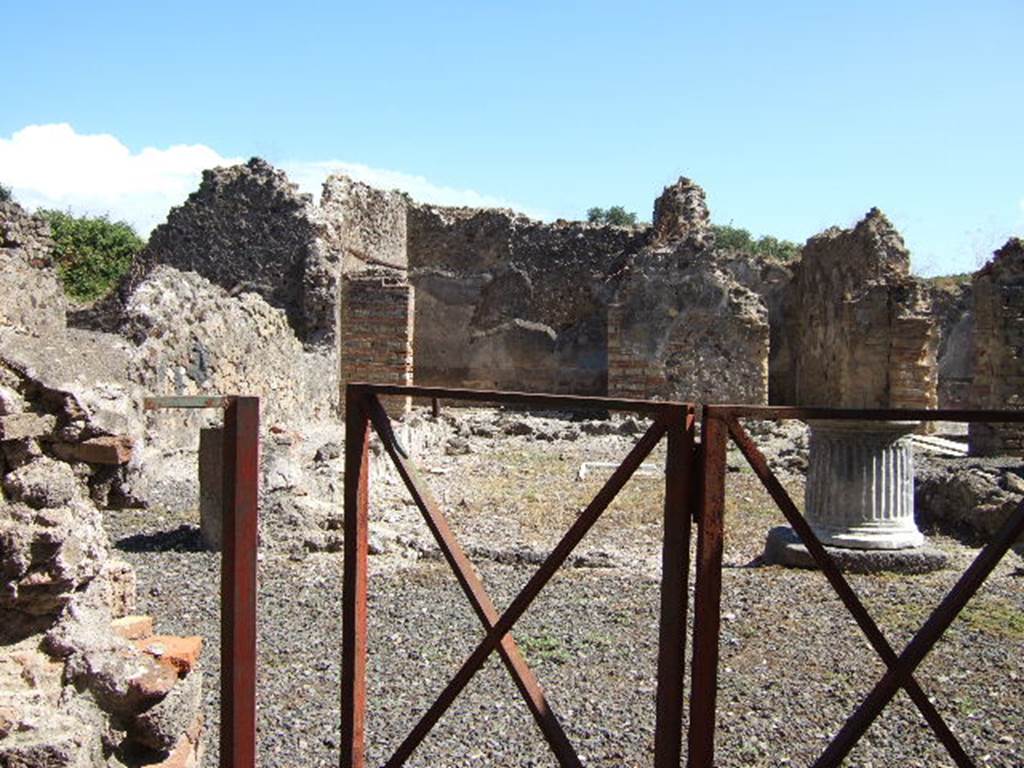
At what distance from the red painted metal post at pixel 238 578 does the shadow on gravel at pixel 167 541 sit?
14.2 ft

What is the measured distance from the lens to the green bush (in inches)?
Result: 931

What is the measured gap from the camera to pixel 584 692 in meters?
4.22

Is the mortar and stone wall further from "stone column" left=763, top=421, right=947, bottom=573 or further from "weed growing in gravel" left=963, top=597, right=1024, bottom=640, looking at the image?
"stone column" left=763, top=421, right=947, bottom=573

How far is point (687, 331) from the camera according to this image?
15.4 metres

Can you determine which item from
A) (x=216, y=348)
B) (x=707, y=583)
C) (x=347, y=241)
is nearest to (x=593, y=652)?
(x=707, y=583)

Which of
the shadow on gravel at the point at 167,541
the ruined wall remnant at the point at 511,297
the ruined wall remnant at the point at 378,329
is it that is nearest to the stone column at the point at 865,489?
the shadow on gravel at the point at 167,541

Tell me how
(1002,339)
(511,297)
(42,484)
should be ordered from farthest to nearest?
1. (511,297)
2. (1002,339)
3. (42,484)

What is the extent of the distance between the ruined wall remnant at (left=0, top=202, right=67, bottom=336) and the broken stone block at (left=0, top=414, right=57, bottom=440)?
423 cm

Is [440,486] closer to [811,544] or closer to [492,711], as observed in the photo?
[492,711]

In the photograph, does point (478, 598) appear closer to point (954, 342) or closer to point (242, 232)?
point (242, 232)

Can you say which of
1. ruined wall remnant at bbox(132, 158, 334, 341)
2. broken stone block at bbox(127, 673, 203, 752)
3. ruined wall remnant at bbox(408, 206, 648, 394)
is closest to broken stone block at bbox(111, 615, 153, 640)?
broken stone block at bbox(127, 673, 203, 752)

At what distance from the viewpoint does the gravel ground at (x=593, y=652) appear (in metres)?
3.75

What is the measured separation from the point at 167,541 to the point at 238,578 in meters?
4.61

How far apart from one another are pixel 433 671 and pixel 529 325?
14791 millimetres
